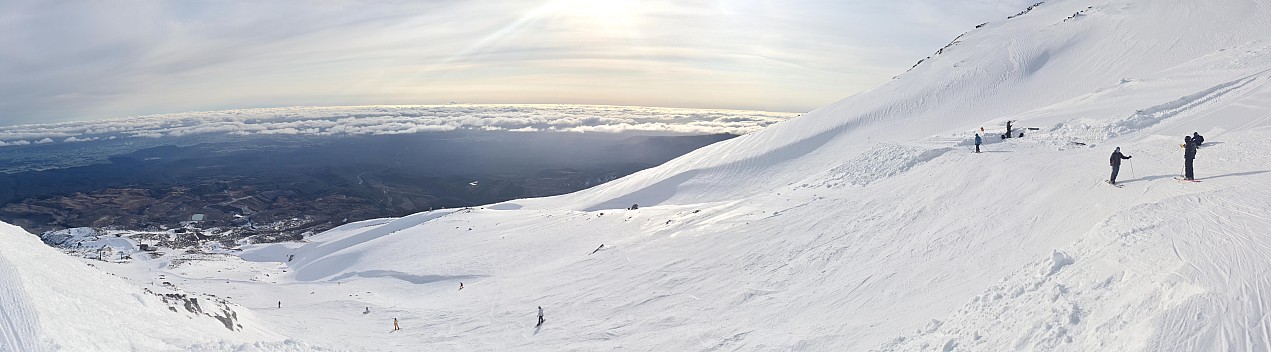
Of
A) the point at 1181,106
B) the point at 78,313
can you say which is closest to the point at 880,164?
the point at 1181,106

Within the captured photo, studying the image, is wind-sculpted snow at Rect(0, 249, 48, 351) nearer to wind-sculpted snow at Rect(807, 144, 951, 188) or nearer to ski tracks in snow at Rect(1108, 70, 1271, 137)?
wind-sculpted snow at Rect(807, 144, 951, 188)

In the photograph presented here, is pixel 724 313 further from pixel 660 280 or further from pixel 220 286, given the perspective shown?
pixel 220 286

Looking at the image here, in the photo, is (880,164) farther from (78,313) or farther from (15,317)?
(15,317)

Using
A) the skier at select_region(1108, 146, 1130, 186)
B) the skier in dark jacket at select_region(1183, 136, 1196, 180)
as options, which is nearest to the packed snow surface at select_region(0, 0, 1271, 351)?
the skier at select_region(1108, 146, 1130, 186)

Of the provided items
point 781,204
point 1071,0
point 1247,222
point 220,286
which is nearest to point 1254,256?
point 1247,222

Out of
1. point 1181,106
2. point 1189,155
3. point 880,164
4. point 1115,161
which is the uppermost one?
point 1181,106

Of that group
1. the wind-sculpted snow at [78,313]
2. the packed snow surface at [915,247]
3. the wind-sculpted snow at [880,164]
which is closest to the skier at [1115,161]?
the packed snow surface at [915,247]

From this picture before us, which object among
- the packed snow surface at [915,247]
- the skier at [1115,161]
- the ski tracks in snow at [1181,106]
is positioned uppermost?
the ski tracks in snow at [1181,106]

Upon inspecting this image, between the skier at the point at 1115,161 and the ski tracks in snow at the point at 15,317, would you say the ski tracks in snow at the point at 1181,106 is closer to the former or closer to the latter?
the skier at the point at 1115,161

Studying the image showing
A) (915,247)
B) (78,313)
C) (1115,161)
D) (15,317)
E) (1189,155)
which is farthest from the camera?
(915,247)
